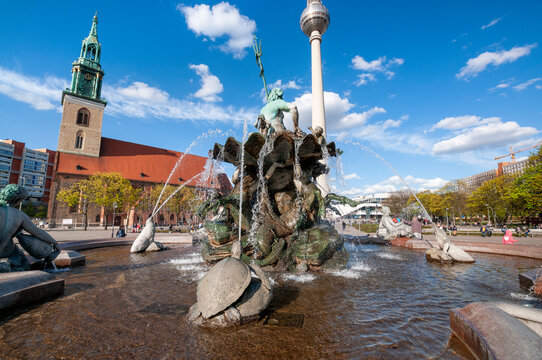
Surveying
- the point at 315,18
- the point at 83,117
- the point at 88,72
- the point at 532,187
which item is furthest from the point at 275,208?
the point at 88,72

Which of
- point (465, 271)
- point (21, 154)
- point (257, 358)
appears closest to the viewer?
point (257, 358)

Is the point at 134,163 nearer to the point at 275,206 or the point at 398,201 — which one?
the point at 275,206

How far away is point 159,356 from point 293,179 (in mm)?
6909

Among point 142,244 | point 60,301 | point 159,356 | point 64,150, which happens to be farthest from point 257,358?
point 64,150

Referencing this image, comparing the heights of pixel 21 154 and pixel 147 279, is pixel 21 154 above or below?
above

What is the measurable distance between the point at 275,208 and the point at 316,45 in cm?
3015

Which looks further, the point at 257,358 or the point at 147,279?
the point at 147,279

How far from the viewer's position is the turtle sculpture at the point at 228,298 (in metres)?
3.19

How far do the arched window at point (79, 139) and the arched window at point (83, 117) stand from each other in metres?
1.86

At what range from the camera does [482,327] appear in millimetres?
2338

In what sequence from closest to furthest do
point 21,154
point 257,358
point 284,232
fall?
1. point 257,358
2. point 284,232
3. point 21,154

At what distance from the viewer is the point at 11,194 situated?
4.81 meters

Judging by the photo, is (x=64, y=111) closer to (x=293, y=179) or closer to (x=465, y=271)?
(x=293, y=179)

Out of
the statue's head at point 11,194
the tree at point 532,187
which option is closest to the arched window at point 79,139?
the statue's head at point 11,194
